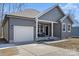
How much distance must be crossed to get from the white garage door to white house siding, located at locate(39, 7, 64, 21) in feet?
9.25

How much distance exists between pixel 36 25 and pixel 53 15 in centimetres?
467

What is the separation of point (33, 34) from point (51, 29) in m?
4.40

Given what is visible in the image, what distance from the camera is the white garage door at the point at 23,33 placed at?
15.4 metres

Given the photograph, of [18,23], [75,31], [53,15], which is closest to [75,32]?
[75,31]

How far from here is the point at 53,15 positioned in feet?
67.5

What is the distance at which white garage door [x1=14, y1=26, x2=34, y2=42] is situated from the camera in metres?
15.4

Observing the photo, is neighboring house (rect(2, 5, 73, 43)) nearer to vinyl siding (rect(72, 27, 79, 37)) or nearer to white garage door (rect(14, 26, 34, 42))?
white garage door (rect(14, 26, 34, 42))

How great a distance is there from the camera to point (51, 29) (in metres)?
20.4

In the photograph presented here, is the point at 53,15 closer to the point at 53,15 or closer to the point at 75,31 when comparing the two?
the point at 53,15

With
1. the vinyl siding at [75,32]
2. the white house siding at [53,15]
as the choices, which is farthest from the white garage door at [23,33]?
the vinyl siding at [75,32]

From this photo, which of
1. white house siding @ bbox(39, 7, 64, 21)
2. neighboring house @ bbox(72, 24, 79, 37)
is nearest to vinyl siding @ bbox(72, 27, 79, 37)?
neighboring house @ bbox(72, 24, 79, 37)

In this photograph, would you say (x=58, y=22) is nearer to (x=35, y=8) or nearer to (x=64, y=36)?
(x=64, y=36)

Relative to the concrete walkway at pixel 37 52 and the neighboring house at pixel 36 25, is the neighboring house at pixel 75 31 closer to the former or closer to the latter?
the neighboring house at pixel 36 25

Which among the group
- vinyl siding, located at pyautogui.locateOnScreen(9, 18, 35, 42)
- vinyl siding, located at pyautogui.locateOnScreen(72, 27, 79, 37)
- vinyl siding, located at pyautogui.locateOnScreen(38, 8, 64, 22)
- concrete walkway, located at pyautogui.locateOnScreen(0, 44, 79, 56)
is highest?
vinyl siding, located at pyautogui.locateOnScreen(38, 8, 64, 22)
